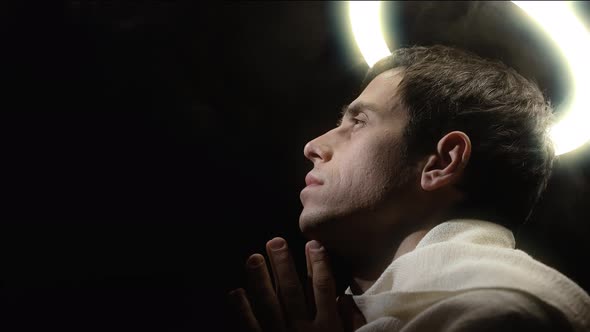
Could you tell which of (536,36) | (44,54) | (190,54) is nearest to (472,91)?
(536,36)

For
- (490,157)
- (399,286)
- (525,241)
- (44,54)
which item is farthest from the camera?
(525,241)

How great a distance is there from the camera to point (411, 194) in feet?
4.56

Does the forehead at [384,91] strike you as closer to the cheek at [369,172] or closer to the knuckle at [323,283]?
the cheek at [369,172]

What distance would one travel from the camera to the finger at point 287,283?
1.35m

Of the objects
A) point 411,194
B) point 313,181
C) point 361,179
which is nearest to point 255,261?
point 313,181

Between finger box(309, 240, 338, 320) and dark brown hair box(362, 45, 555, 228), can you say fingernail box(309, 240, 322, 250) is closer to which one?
finger box(309, 240, 338, 320)

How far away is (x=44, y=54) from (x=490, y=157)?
149 cm

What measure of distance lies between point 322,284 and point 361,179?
0.31m

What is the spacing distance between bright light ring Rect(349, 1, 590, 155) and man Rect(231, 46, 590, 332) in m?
0.09

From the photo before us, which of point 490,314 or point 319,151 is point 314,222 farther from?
point 490,314

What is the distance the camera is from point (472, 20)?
6.38ft

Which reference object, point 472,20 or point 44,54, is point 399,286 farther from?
point 44,54

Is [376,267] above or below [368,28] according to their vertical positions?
below

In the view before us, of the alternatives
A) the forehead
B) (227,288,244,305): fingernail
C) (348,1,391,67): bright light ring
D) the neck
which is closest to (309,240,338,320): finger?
the neck
